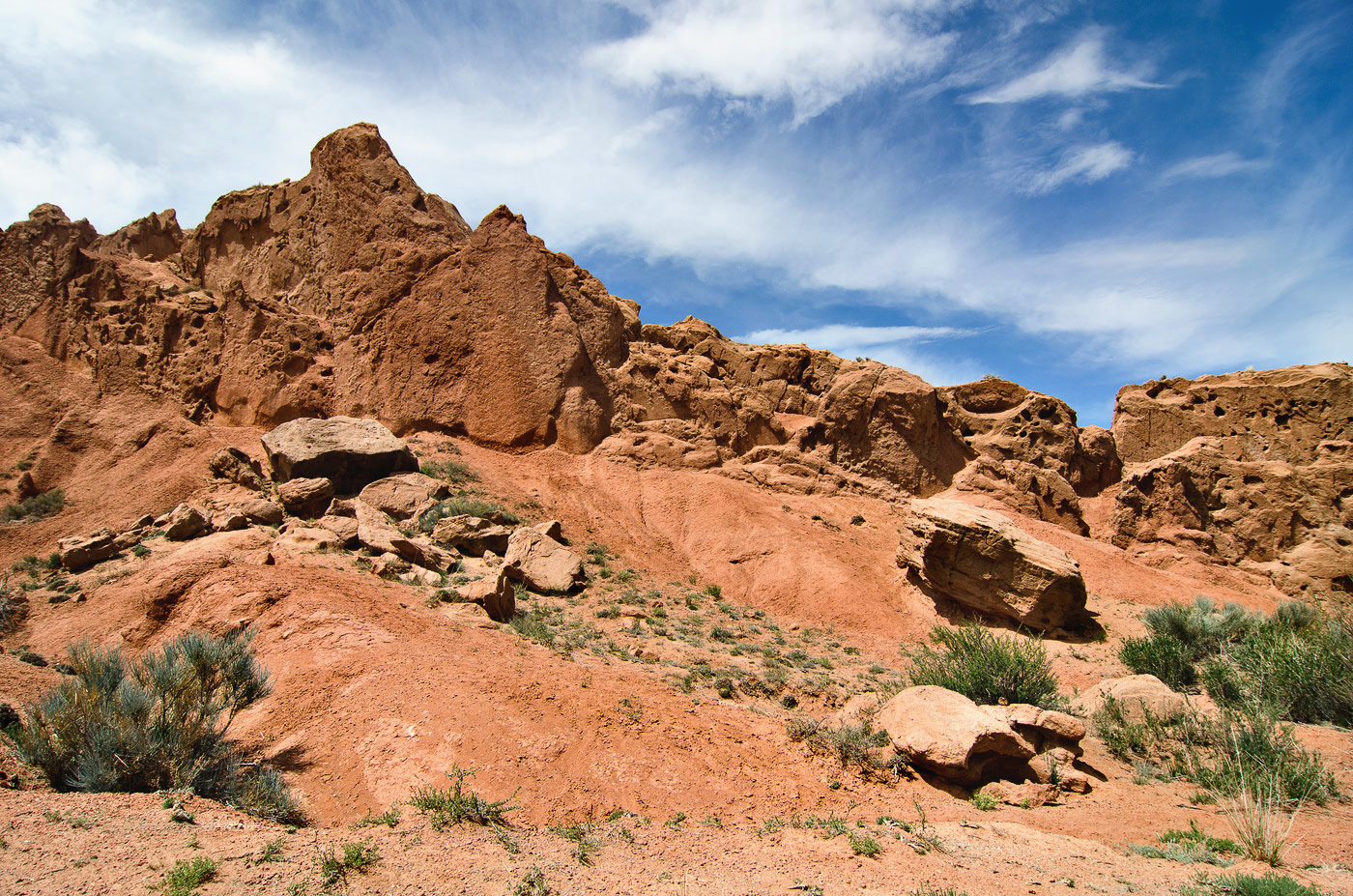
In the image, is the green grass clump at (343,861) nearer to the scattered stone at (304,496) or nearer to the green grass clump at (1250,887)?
the green grass clump at (1250,887)

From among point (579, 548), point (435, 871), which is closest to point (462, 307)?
point (579, 548)

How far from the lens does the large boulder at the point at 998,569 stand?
15.6 meters

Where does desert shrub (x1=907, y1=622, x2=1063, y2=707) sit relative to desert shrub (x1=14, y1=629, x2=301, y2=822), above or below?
above

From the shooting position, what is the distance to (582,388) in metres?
23.4

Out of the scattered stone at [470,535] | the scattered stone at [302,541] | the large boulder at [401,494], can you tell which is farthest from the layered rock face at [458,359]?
the scattered stone at [302,541]

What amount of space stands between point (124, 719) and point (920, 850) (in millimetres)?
6901

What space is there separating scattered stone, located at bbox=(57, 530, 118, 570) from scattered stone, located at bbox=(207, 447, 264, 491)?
430 centimetres

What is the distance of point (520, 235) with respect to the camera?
24125 mm

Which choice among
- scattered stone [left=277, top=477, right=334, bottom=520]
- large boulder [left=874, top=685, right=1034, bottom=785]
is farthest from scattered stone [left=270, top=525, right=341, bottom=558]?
large boulder [left=874, top=685, right=1034, bottom=785]

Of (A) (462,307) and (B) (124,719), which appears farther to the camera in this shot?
(A) (462,307)

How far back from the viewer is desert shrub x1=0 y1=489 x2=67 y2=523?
61.2 feet

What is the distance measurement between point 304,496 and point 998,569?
54.3 ft

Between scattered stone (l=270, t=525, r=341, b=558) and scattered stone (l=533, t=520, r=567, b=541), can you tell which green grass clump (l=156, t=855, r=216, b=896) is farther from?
scattered stone (l=533, t=520, r=567, b=541)

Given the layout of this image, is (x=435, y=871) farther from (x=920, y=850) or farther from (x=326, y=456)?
(x=326, y=456)
